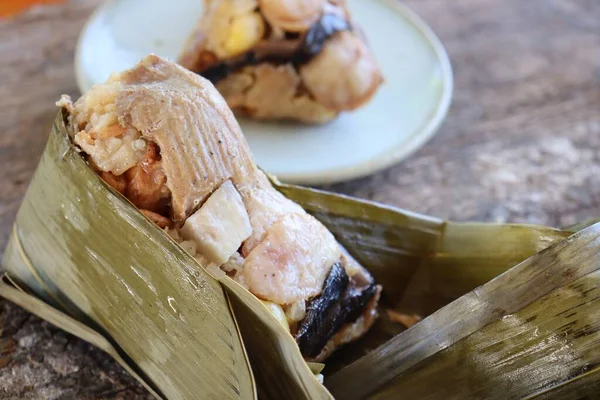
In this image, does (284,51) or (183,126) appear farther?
(284,51)

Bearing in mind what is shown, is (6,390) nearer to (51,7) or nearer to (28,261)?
(28,261)

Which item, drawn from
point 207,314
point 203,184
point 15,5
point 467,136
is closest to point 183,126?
point 203,184

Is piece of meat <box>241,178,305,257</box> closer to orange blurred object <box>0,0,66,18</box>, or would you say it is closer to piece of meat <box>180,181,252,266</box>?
piece of meat <box>180,181,252,266</box>

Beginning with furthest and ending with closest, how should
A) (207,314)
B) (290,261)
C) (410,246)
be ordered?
(410,246) → (290,261) → (207,314)

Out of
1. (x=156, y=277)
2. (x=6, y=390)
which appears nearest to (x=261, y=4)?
(x=156, y=277)

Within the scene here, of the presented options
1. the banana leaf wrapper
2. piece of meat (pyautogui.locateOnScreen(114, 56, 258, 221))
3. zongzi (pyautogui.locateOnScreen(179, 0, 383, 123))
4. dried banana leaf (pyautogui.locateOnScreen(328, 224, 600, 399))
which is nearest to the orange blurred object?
zongzi (pyautogui.locateOnScreen(179, 0, 383, 123))

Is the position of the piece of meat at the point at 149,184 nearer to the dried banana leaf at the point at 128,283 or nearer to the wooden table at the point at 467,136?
the dried banana leaf at the point at 128,283

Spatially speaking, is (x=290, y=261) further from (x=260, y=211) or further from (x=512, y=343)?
(x=512, y=343)

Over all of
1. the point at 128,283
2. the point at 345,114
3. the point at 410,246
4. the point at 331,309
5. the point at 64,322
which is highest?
the point at 128,283
